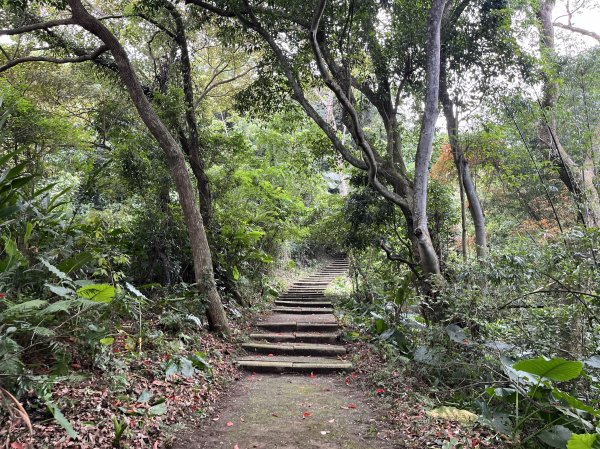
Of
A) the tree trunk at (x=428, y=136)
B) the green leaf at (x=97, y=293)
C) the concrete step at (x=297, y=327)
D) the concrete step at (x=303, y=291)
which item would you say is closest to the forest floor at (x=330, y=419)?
the green leaf at (x=97, y=293)

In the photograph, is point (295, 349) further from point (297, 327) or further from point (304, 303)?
point (304, 303)

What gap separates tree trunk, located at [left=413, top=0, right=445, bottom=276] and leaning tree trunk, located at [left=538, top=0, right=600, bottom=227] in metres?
1.56

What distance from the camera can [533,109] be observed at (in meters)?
6.97

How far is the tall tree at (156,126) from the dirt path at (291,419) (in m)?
1.50

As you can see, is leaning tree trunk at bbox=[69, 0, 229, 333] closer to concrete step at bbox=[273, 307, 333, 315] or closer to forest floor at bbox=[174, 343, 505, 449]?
forest floor at bbox=[174, 343, 505, 449]

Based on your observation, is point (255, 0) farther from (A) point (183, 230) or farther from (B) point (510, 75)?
(B) point (510, 75)

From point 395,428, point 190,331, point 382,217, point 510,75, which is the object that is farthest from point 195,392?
point 510,75

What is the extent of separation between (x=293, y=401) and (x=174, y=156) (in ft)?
12.0

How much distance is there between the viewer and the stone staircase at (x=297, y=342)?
5559 mm

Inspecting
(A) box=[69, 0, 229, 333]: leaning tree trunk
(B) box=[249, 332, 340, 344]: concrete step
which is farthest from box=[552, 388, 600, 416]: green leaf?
(A) box=[69, 0, 229, 333]: leaning tree trunk

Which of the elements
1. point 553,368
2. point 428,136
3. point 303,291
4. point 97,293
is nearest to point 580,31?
point 428,136

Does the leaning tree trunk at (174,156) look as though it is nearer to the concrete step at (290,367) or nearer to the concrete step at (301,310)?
the concrete step at (290,367)

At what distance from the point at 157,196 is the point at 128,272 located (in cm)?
140

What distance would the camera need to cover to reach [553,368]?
2.71 meters
